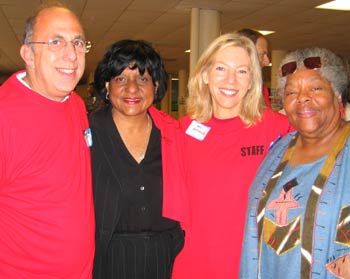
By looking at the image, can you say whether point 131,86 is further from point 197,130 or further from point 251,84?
point 251,84

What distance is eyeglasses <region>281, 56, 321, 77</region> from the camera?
1.71 metres

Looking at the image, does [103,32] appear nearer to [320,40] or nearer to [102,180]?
[320,40]

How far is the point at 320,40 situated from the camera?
1046 centimetres

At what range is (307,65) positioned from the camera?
5.70ft

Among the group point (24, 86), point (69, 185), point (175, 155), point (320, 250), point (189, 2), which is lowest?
point (320, 250)

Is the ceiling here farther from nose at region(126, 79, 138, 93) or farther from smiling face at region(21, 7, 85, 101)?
smiling face at region(21, 7, 85, 101)

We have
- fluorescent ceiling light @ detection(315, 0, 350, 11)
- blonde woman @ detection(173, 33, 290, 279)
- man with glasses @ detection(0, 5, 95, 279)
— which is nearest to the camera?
man with glasses @ detection(0, 5, 95, 279)

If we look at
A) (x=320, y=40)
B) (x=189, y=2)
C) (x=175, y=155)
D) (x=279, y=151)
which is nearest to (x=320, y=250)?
(x=279, y=151)

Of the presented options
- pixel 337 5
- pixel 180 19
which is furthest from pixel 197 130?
pixel 180 19

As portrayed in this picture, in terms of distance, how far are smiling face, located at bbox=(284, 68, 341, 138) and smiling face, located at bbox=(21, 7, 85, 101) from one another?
1.05 meters

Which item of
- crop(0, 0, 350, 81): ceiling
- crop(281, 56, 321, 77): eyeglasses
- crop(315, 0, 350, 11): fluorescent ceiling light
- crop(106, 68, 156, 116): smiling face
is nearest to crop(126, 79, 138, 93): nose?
crop(106, 68, 156, 116): smiling face

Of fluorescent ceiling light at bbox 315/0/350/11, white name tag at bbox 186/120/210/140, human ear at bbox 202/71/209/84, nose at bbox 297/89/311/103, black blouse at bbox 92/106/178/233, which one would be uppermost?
fluorescent ceiling light at bbox 315/0/350/11

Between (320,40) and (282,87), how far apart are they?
375 inches

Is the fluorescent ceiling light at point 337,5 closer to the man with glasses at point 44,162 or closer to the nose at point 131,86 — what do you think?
the nose at point 131,86
